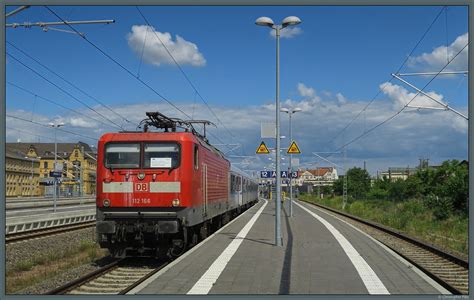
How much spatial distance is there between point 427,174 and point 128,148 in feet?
169

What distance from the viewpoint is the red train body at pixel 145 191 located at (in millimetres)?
12508

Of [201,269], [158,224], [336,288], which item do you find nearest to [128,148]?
[158,224]

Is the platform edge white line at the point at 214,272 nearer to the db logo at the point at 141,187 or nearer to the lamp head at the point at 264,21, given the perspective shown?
the db logo at the point at 141,187

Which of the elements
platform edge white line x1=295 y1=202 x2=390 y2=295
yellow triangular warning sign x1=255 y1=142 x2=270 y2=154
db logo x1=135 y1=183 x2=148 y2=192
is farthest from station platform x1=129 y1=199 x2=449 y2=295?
yellow triangular warning sign x1=255 y1=142 x2=270 y2=154

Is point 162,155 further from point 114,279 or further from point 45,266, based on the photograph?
point 45,266

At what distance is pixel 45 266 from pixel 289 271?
6.36 metres

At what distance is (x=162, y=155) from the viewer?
1281cm

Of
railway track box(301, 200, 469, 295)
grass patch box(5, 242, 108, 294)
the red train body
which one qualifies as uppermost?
the red train body

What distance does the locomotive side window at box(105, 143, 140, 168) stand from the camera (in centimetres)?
1280

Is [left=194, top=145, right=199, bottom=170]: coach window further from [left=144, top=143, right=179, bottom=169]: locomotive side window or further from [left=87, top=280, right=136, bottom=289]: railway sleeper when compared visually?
[left=87, top=280, right=136, bottom=289]: railway sleeper

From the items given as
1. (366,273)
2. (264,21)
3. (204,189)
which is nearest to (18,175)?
(204,189)

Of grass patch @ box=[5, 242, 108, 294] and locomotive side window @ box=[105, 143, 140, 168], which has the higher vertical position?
locomotive side window @ box=[105, 143, 140, 168]

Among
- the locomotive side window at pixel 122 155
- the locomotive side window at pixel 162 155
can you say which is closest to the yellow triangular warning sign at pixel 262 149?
the locomotive side window at pixel 162 155

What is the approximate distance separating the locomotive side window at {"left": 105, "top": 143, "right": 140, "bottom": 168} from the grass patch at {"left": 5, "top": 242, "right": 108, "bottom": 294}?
254cm
